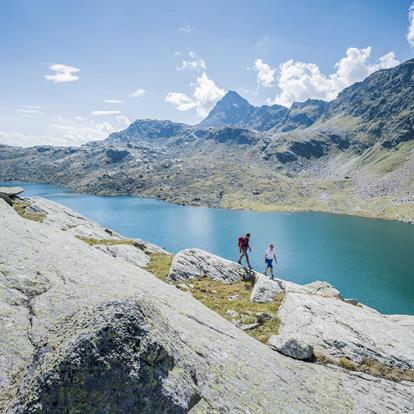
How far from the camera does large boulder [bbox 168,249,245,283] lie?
3031 centimetres

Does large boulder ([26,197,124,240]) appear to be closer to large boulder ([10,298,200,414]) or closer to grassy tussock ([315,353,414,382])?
grassy tussock ([315,353,414,382])

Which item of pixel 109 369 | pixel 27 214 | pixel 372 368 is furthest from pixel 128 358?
pixel 27 214

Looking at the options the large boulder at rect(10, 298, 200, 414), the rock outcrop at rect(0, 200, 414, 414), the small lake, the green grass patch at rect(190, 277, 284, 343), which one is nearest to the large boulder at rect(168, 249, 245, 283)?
the green grass patch at rect(190, 277, 284, 343)

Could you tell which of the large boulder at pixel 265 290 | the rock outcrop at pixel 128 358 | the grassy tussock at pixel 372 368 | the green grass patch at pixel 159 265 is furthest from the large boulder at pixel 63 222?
the grassy tussock at pixel 372 368

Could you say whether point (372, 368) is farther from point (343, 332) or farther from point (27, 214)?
point (27, 214)

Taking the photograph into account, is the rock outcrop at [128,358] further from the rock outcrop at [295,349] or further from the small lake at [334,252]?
the small lake at [334,252]

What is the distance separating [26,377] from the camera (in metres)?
8.18

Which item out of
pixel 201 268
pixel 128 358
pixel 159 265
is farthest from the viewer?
pixel 159 265

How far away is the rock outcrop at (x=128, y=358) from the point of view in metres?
8.16

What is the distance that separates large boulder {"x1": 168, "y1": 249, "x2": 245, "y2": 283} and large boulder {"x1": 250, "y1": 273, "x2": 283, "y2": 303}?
135 inches

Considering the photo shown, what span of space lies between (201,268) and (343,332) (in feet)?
48.8

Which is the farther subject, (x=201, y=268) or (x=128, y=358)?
(x=201, y=268)

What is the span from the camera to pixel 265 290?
27359 mm

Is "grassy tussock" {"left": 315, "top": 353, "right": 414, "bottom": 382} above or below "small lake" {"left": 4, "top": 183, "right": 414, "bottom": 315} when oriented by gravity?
above
